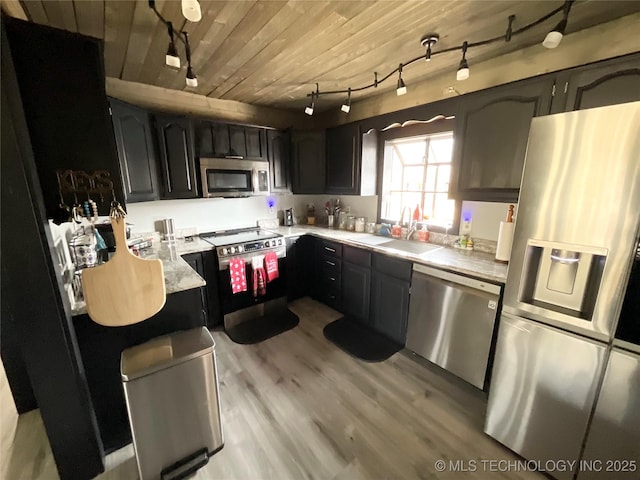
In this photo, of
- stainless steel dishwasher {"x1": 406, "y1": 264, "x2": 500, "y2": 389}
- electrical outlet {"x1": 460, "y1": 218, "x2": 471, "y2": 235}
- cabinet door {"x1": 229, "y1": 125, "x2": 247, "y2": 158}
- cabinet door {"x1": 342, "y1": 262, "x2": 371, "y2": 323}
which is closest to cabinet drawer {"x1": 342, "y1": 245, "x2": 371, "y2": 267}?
cabinet door {"x1": 342, "y1": 262, "x2": 371, "y2": 323}

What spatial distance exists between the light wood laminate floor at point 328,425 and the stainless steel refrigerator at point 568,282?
1.32 ft

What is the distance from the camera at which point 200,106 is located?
9.55 feet

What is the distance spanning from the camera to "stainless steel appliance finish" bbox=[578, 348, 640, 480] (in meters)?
1.14

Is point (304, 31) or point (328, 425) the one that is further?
point (328, 425)

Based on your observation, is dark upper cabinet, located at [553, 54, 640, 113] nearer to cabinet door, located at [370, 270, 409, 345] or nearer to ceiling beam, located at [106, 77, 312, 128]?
cabinet door, located at [370, 270, 409, 345]

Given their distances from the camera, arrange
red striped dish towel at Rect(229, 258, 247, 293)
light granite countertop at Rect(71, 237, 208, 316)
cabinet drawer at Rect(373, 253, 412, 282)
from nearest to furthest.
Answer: light granite countertop at Rect(71, 237, 208, 316), cabinet drawer at Rect(373, 253, 412, 282), red striped dish towel at Rect(229, 258, 247, 293)

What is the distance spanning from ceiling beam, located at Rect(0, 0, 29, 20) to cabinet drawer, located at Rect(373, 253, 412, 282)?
8.54ft

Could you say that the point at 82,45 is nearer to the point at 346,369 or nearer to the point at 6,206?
the point at 6,206

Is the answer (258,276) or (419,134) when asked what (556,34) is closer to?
(419,134)

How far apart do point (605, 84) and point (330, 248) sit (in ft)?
7.85

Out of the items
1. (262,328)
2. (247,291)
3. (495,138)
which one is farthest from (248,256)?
(495,138)

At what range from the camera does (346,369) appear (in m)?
2.27

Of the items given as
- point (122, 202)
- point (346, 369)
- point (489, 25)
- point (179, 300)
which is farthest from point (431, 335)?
point (122, 202)

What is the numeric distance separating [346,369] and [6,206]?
2281mm
